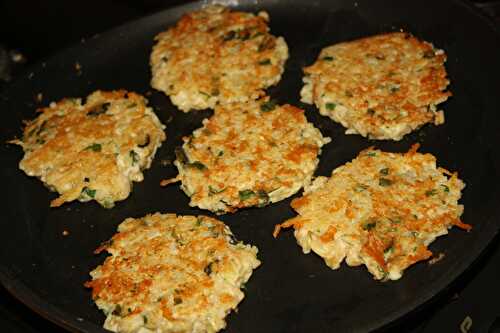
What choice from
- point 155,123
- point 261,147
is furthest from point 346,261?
point 155,123

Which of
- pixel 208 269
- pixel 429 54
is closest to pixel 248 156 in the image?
pixel 208 269

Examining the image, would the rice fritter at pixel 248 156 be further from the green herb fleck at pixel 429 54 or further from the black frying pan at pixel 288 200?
the green herb fleck at pixel 429 54

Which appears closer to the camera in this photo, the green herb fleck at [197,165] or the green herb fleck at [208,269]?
the green herb fleck at [208,269]

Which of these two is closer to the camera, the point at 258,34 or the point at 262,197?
the point at 262,197

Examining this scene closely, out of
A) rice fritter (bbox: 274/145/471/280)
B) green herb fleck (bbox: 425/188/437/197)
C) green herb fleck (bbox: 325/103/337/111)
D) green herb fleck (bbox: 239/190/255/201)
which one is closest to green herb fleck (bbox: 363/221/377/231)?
rice fritter (bbox: 274/145/471/280)

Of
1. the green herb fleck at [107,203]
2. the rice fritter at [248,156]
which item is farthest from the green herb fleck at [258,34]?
the green herb fleck at [107,203]

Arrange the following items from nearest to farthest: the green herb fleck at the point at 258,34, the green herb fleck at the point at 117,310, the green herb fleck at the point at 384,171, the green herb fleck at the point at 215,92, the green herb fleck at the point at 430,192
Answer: the green herb fleck at the point at 117,310, the green herb fleck at the point at 430,192, the green herb fleck at the point at 384,171, the green herb fleck at the point at 215,92, the green herb fleck at the point at 258,34

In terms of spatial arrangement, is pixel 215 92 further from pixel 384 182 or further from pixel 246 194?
pixel 384 182
